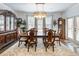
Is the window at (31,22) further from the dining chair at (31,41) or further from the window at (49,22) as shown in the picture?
the dining chair at (31,41)

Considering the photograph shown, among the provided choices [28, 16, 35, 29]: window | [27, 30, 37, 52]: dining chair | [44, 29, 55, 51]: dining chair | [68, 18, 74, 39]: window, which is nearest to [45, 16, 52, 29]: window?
[28, 16, 35, 29]: window

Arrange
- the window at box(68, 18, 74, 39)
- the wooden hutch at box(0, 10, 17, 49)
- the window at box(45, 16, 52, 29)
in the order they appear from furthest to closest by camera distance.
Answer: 1. the wooden hutch at box(0, 10, 17, 49)
2. the window at box(68, 18, 74, 39)
3. the window at box(45, 16, 52, 29)

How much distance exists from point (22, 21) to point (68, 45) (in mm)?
2027

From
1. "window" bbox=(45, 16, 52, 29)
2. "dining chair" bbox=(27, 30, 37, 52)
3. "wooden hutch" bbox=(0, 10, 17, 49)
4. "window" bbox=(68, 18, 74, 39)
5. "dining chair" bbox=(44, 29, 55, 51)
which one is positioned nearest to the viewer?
"window" bbox=(45, 16, 52, 29)

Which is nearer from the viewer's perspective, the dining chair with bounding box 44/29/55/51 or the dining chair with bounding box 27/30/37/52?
the dining chair with bounding box 44/29/55/51

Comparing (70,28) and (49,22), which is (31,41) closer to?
(49,22)

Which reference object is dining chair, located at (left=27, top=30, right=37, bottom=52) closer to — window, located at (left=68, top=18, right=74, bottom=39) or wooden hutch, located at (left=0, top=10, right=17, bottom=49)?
wooden hutch, located at (left=0, top=10, right=17, bottom=49)

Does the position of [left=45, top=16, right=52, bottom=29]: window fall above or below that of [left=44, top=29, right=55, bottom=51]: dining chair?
above

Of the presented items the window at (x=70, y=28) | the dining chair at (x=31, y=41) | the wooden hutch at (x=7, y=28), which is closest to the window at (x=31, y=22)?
the dining chair at (x=31, y=41)

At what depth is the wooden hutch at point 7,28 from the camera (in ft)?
16.5

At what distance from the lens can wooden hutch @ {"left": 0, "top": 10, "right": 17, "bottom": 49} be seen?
5.02 metres

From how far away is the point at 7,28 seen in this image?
5539 mm

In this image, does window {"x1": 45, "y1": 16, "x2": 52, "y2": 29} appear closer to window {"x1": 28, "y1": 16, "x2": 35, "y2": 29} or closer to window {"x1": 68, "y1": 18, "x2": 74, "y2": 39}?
window {"x1": 28, "y1": 16, "x2": 35, "y2": 29}

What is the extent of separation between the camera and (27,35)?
194 inches
